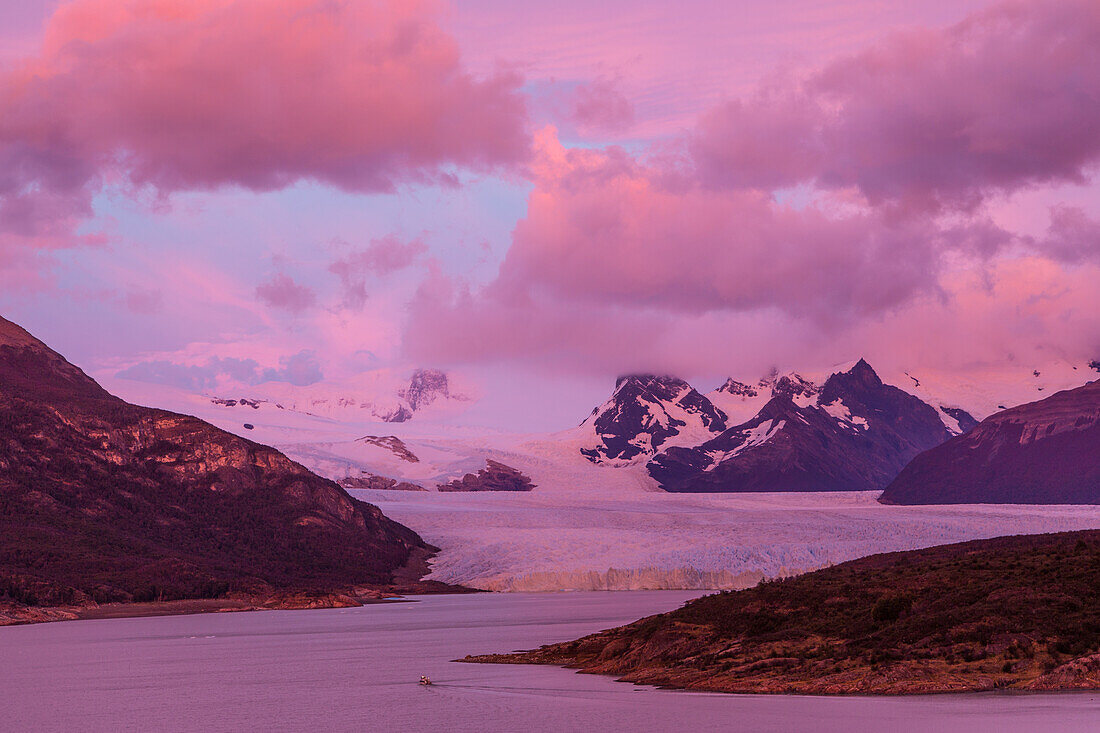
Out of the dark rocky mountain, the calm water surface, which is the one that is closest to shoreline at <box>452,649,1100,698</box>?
the dark rocky mountain

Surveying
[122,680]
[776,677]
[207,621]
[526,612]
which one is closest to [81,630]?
[207,621]

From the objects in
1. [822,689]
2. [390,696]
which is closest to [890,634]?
[822,689]

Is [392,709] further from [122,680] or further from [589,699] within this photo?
[122,680]

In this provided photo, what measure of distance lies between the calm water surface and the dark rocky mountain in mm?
3272

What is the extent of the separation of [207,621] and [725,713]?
145859 millimetres

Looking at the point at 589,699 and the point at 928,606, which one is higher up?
the point at 928,606

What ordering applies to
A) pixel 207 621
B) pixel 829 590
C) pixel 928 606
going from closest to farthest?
pixel 928 606, pixel 829 590, pixel 207 621

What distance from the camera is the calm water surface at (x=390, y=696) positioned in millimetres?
58156

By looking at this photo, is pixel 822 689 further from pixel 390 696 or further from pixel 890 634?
pixel 390 696

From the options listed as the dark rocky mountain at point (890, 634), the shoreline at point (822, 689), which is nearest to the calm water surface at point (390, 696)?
the shoreline at point (822, 689)

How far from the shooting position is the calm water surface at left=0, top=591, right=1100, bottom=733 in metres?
58.2

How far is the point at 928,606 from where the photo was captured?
76.7 metres

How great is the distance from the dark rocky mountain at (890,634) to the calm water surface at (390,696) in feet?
10.7

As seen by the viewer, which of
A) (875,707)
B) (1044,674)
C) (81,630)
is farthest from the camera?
(81,630)
